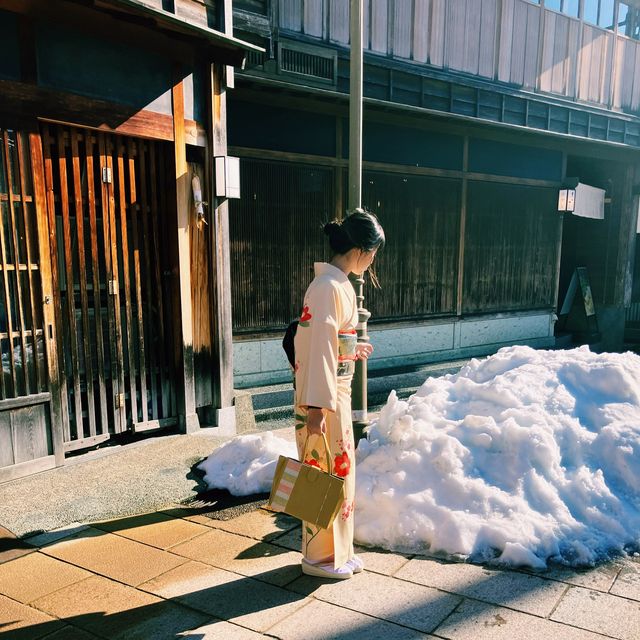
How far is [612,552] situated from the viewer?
170 inches

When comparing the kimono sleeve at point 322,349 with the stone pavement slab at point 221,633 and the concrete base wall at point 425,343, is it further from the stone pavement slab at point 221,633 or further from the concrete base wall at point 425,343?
the concrete base wall at point 425,343

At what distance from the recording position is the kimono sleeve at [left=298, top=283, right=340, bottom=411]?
12.0 feet

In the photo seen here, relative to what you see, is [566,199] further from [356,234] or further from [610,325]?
[356,234]

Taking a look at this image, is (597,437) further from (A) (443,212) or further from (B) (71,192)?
(A) (443,212)

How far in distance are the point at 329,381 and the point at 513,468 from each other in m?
2.06

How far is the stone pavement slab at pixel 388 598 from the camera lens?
3.56 metres

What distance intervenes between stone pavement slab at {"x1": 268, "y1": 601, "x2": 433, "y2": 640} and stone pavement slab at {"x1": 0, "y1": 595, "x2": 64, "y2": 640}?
1.34m

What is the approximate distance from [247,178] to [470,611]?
680cm

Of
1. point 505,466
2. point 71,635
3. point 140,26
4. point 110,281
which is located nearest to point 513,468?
point 505,466

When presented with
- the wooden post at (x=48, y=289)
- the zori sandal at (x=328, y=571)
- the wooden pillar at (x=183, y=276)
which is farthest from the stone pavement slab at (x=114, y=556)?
the wooden pillar at (x=183, y=276)

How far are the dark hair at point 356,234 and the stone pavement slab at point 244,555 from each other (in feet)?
7.45

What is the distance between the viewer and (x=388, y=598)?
148 inches

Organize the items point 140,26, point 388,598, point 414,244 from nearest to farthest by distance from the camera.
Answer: point 388,598
point 140,26
point 414,244

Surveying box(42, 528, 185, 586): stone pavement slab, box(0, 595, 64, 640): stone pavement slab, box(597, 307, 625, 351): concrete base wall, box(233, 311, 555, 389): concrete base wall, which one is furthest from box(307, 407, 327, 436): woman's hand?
box(597, 307, 625, 351): concrete base wall
